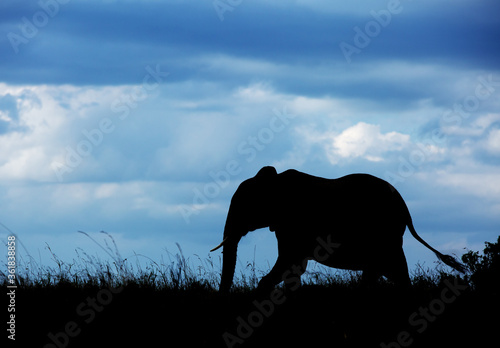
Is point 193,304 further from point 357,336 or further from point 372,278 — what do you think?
point 372,278

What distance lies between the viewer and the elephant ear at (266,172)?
13.2 metres

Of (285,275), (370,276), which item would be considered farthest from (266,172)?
(370,276)

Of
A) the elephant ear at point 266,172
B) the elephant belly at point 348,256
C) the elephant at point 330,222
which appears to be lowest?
the elephant belly at point 348,256

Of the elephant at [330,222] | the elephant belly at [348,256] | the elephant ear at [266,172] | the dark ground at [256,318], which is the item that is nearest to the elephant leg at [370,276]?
the elephant at [330,222]

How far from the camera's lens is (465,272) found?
12.6 meters

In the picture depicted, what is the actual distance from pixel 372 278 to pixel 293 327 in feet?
13.7

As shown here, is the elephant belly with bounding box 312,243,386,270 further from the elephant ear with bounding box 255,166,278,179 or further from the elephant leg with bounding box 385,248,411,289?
the elephant ear with bounding box 255,166,278,179

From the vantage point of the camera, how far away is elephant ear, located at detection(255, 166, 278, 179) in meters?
13.2

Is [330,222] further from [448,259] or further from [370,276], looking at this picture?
[448,259]

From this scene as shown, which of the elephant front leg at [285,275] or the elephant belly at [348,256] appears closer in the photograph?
the elephant front leg at [285,275]

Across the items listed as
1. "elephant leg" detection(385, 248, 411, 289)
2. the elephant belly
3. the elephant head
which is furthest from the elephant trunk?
"elephant leg" detection(385, 248, 411, 289)

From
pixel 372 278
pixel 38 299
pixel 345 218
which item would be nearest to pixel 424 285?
pixel 372 278

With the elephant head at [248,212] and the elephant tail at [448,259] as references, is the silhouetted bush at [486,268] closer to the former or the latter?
the elephant tail at [448,259]

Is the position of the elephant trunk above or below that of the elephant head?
below
